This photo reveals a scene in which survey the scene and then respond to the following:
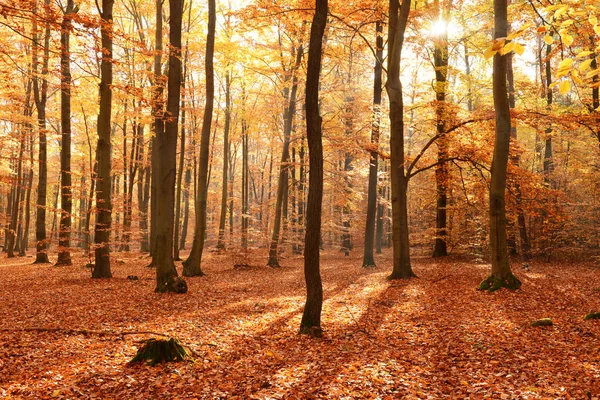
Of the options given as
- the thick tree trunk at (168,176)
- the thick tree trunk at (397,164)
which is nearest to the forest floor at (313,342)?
the thick tree trunk at (168,176)

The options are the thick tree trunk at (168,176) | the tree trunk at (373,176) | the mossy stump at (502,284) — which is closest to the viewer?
the mossy stump at (502,284)

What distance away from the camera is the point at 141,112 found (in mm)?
16953

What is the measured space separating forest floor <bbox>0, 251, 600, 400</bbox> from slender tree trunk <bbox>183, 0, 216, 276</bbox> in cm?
253

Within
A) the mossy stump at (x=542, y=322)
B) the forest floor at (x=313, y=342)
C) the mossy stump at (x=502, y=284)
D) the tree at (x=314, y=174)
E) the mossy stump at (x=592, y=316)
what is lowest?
the forest floor at (x=313, y=342)

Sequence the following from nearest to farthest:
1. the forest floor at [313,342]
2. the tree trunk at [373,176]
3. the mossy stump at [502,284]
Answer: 1. the forest floor at [313,342]
2. the mossy stump at [502,284]
3. the tree trunk at [373,176]

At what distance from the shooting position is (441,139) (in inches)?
549

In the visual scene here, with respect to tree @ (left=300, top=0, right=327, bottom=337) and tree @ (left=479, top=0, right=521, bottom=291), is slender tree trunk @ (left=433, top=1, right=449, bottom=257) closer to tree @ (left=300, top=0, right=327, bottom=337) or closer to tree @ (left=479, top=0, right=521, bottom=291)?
tree @ (left=479, top=0, right=521, bottom=291)

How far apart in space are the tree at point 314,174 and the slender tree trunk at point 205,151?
7.30 m

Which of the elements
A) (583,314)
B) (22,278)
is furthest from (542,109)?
(22,278)

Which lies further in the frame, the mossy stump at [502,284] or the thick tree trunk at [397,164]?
the thick tree trunk at [397,164]

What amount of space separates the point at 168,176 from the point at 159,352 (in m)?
5.80

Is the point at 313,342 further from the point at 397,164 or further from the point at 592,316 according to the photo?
the point at 397,164

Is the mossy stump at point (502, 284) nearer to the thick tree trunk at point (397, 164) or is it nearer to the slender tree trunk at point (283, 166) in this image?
the thick tree trunk at point (397, 164)

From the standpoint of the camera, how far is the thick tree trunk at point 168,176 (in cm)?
1041
